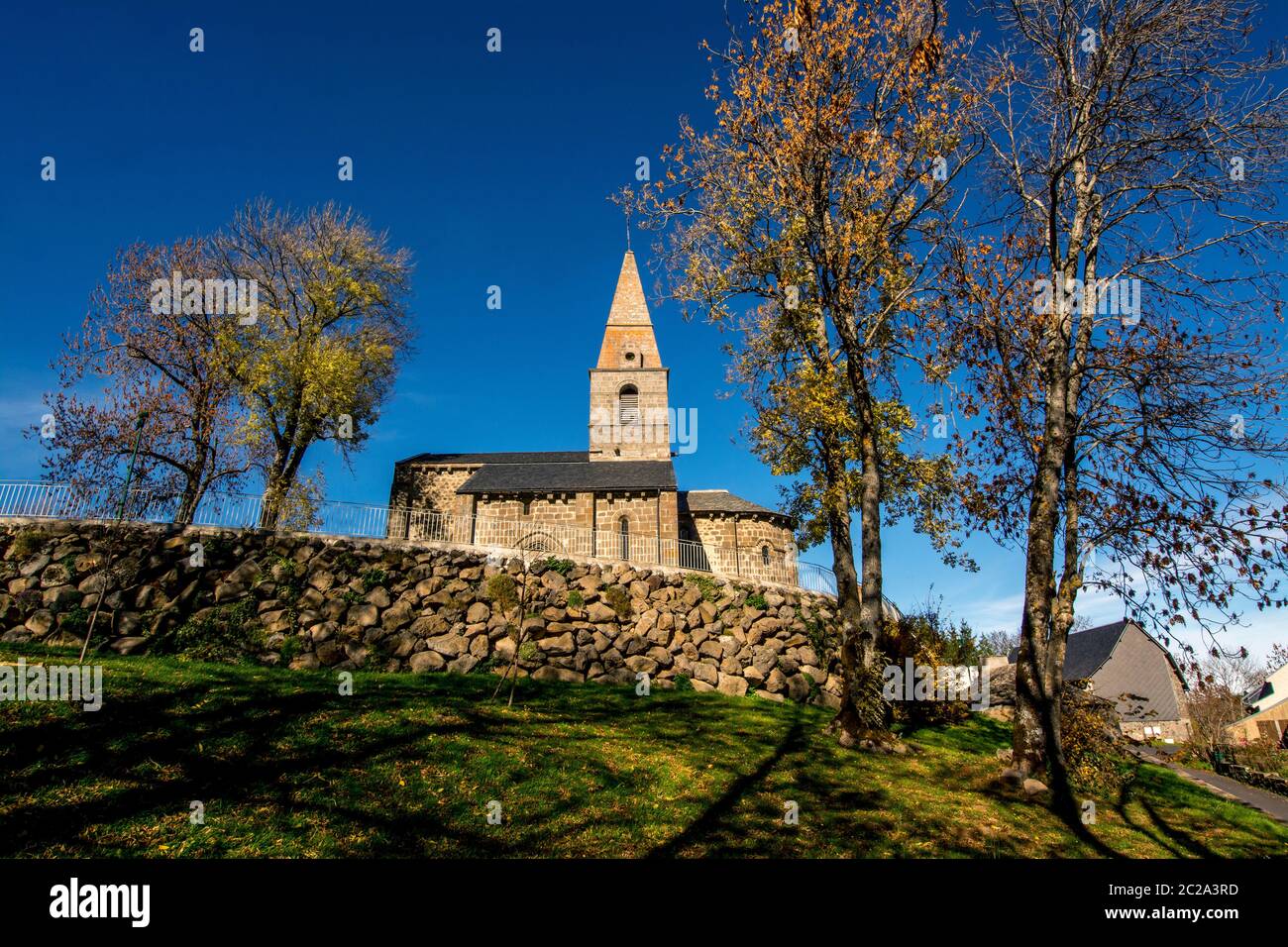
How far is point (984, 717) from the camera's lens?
20.6 metres

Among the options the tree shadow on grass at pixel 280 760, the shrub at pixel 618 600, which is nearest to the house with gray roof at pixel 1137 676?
the shrub at pixel 618 600

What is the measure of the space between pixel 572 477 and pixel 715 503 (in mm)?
8405

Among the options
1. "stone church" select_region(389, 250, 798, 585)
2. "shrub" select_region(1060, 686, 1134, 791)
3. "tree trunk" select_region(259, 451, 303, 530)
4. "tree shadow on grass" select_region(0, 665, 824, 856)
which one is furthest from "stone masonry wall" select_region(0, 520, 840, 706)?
"shrub" select_region(1060, 686, 1134, 791)

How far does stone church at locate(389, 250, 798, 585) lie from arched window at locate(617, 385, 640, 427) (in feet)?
0.26

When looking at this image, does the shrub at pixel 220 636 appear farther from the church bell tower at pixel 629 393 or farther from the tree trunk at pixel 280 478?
the church bell tower at pixel 629 393

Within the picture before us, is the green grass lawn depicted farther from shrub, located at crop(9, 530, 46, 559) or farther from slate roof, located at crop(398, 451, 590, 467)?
slate roof, located at crop(398, 451, 590, 467)

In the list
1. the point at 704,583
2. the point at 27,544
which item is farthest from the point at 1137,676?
the point at 27,544

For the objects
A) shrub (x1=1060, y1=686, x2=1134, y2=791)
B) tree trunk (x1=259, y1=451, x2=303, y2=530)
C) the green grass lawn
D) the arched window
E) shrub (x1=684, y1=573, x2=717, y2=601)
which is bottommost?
shrub (x1=1060, y1=686, x2=1134, y2=791)

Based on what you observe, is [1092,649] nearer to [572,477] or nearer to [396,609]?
[572,477]

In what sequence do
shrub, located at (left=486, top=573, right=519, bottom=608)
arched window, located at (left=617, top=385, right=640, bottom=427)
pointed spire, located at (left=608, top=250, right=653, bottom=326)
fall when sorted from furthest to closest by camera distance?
pointed spire, located at (left=608, top=250, right=653, bottom=326)
arched window, located at (left=617, top=385, right=640, bottom=427)
shrub, located at (left=486, top=573, right=519, bottom=608)

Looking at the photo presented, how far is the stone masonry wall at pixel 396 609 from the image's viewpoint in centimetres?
1502

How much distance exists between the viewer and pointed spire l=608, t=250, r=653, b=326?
155 feet

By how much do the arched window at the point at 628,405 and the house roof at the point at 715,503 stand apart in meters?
8.32

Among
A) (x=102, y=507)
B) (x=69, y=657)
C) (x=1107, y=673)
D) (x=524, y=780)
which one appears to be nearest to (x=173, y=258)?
(x=102, y=507)
